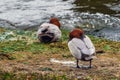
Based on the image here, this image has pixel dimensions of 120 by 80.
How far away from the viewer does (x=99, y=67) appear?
452 inches

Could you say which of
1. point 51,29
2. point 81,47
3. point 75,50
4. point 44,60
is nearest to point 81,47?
point 81,47

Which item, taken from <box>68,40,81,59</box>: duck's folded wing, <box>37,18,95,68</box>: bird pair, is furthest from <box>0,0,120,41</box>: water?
<box>68,40,81,59</box>: duck's folded wing

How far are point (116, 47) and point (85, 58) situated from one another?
5.59 meters

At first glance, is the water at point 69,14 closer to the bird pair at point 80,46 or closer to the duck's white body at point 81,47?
the bird pair at point 80,46

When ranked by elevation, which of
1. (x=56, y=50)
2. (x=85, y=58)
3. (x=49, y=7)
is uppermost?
(x=85, y=58)

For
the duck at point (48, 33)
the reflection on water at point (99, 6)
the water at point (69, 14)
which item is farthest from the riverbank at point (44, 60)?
the reflection on water at point (99, 6)

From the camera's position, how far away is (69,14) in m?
26.9

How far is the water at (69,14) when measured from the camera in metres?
23.6

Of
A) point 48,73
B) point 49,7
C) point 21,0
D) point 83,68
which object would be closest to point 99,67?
point 83,68

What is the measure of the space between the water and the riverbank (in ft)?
17.9

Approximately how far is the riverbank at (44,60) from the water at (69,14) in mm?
5468

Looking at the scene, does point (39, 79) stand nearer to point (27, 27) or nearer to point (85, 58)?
point (85, 58)

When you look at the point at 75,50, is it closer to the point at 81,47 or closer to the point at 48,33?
the point at 81,47

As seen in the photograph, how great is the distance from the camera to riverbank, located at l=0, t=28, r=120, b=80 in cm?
1020
